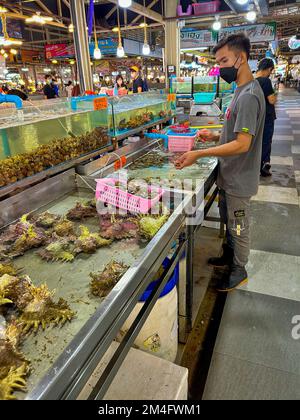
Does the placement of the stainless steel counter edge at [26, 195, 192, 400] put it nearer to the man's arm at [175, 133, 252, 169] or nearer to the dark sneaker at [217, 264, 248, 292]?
the man's arm at [175, 133, 252, 169]

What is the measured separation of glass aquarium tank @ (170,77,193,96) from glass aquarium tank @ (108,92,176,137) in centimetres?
146

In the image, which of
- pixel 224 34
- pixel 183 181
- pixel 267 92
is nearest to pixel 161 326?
pixel 183 181

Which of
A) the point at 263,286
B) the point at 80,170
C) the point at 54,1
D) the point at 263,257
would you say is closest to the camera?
the point at 80,170

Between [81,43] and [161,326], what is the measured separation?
4.12 metres

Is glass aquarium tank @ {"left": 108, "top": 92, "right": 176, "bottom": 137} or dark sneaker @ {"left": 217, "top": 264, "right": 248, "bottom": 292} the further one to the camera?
glass aquarium tank @ {"left": 108, "top": 92, "right": 176, "bottom": 137}

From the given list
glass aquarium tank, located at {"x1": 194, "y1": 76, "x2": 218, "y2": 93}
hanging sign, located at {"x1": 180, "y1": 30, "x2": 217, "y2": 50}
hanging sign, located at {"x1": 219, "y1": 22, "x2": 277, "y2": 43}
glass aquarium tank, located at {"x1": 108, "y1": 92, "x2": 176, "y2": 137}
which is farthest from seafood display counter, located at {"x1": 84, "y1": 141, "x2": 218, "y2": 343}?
hanging sign, located at {"x1": 180, "y1": 30, "x2": 217, "y2": 50}

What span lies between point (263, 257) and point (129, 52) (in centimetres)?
1394

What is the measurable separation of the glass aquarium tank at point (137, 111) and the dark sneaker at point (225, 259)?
1798 mm

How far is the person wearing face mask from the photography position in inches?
87.1

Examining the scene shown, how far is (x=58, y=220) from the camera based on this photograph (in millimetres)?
1980

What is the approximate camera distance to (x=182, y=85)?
6.85m

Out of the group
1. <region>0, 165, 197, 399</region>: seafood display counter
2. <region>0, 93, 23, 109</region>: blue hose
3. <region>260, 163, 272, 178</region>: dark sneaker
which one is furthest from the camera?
<region>260, 163, 272, 178</region>: dark sneaker

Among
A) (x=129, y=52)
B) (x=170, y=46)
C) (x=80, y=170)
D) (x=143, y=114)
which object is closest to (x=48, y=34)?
(x=129, y=52)
